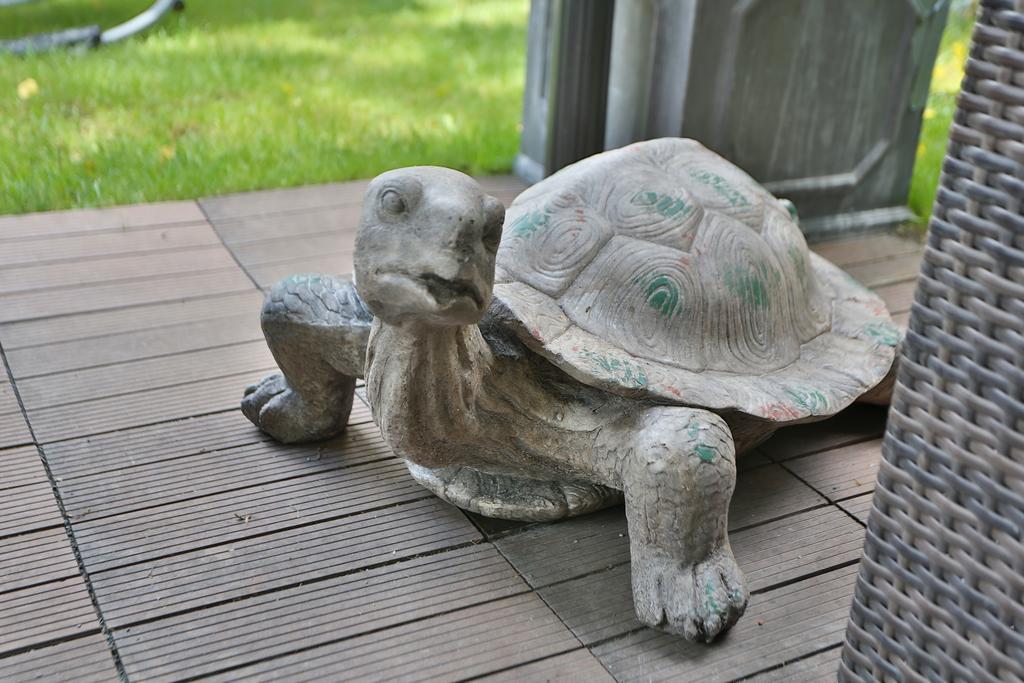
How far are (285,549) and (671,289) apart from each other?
0.93 meters

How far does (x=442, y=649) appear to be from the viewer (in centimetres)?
180

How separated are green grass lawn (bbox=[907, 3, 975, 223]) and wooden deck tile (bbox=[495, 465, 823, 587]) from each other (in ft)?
3.17

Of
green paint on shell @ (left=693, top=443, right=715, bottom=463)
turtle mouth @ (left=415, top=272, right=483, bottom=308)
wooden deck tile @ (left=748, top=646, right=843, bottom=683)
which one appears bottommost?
wooden deck tile @ (left=748, top=646, right=843, bottom=683)

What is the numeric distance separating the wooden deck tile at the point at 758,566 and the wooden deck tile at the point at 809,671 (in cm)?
20

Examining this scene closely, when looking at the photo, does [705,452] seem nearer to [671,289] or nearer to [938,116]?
[671,289]

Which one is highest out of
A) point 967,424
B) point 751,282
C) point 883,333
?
point 967,424

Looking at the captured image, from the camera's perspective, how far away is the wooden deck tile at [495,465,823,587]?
203 centimetres

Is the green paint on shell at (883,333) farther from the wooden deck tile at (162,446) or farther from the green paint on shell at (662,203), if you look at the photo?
the wooden deck tile at (162,446)

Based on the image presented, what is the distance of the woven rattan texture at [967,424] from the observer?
4.02 ft

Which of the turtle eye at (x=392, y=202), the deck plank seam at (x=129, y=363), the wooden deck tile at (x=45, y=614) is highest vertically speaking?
the turtle eye at (x=392, y=202)

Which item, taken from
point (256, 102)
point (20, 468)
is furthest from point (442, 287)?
point (256, 102)

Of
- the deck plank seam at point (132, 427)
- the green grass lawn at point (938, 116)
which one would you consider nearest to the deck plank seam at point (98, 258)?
the deck plank seam at point (132, 427)

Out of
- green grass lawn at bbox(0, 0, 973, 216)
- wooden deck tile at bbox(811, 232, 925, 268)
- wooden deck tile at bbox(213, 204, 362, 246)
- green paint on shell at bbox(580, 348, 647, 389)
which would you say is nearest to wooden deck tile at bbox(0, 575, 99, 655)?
green paint on shell at bbox(580, 348, 647, 389)

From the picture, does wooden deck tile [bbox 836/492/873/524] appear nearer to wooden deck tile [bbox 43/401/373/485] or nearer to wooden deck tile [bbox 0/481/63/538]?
wooden deck tile [bbox 43/401/373/485]
